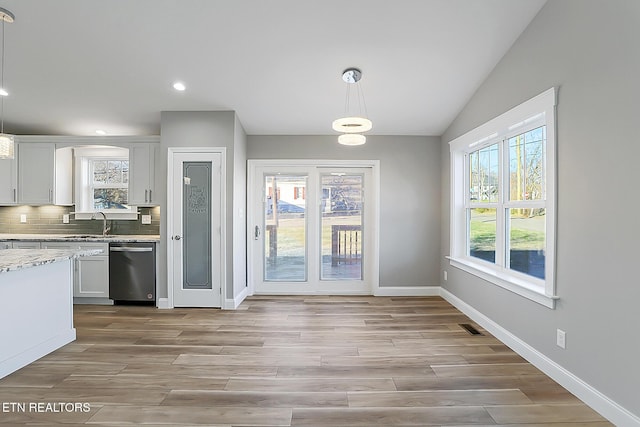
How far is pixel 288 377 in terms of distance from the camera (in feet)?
8.56

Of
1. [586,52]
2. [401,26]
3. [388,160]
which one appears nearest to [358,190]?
[388,160]

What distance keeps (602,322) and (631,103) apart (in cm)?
137

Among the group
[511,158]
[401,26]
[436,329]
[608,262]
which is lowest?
[436,329]

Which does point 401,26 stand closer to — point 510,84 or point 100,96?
point 510,84

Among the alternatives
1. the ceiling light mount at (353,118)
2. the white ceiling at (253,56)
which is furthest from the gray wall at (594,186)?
the ceiling light mount at (353,118)

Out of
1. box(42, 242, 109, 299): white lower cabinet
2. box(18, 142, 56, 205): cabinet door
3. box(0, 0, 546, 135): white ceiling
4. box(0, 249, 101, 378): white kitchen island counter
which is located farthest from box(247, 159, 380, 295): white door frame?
box(18, 142, 56, 205): cabinet door

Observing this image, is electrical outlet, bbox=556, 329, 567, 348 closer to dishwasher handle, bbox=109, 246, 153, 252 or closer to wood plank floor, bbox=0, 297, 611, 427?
wood plank floor, bbox=0, 297, 611, 427

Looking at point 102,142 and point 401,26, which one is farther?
point 102,142

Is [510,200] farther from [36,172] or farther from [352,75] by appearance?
[36,172]

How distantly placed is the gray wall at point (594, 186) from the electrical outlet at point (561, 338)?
0.03m

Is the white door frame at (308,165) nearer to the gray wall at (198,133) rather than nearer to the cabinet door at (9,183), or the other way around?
the gray wall at (198,133)

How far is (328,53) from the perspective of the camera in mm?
3338

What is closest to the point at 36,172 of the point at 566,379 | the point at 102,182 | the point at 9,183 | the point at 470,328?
the point at 9,183

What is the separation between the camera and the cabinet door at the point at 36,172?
482 centimetres
